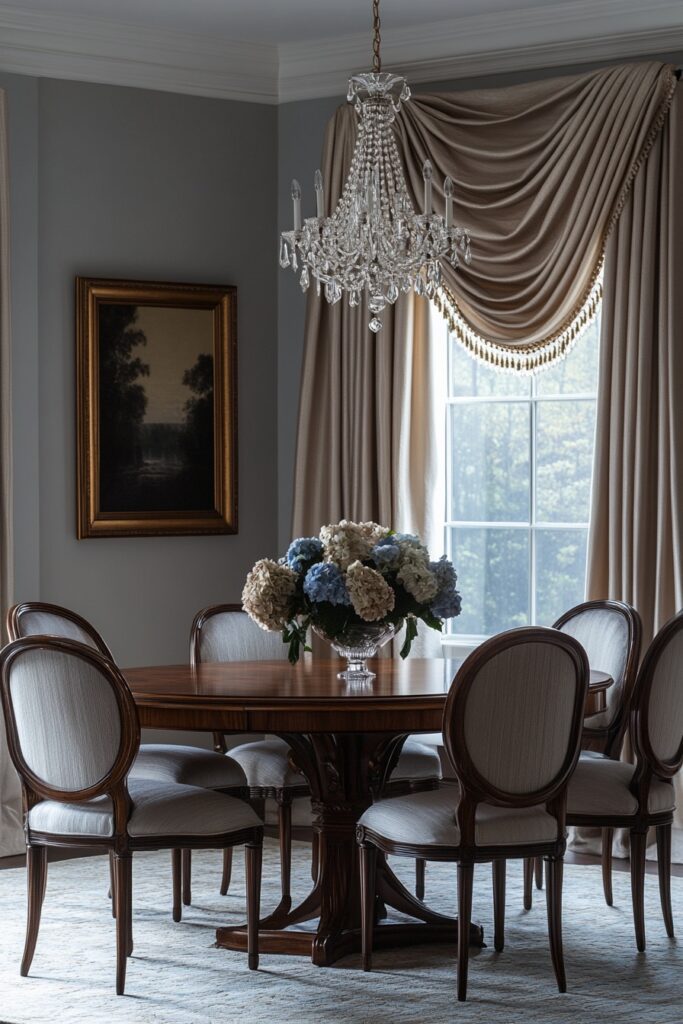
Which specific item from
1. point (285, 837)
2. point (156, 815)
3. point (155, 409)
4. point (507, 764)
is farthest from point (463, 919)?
point (155, 409)

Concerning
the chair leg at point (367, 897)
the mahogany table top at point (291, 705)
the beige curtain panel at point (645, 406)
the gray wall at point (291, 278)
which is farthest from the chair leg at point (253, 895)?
the gray wall at point (291, 278)

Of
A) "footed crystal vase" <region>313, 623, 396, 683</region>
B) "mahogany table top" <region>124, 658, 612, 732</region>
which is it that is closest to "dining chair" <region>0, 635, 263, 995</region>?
"mahogany table top" <region>124, 658, 612, 732</region>

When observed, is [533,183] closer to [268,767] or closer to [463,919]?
[268,767]

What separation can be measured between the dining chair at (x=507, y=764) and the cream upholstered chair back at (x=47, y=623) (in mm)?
1326

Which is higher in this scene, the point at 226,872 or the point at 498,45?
the point at 498,45

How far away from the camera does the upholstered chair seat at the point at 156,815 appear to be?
12.1 feet

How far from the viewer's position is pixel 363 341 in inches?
230

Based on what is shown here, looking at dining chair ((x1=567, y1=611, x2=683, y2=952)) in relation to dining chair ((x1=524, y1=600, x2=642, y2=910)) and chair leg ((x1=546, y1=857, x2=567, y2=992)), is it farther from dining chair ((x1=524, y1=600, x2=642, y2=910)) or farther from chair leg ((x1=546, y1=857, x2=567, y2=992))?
dining chair ((x1=524, y1=600, x2=642, y2=910))

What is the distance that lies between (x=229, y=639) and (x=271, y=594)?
100cm

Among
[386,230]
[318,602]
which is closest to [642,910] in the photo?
[318,602]

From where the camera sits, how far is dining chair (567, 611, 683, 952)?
4.02m

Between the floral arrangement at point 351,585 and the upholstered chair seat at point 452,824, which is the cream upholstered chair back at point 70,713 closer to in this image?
the floral arrangement at point 351,585

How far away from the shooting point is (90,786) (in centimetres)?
368

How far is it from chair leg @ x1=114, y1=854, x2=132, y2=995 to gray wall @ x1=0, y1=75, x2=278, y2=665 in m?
2.09
